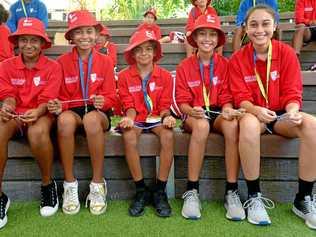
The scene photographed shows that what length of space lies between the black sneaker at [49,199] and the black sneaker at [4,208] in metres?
0.21

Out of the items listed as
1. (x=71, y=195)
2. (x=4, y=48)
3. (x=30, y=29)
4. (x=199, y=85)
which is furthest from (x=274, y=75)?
(x=4, y=48)

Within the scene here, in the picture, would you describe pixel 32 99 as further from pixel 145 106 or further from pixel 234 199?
pixel 234 199

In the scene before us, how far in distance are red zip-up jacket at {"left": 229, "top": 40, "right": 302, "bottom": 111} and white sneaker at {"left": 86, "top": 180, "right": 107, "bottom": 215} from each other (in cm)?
107

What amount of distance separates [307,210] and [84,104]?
160cm

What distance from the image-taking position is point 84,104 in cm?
290

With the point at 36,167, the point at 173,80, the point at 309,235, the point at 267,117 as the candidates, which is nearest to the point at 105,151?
the point at 36,167

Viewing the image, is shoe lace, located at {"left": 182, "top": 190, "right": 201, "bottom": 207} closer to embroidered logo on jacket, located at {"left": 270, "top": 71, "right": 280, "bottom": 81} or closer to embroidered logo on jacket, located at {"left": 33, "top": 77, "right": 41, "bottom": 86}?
embroidered logo on jacket, located at {"left": 270, "top": 71, "right": 280, "bottom": 81}

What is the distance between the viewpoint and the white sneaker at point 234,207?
2.55 metres

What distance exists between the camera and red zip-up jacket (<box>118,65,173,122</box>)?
2.91m

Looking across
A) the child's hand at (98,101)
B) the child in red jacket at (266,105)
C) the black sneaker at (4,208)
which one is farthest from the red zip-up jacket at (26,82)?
the child in red jacket at (266,105)

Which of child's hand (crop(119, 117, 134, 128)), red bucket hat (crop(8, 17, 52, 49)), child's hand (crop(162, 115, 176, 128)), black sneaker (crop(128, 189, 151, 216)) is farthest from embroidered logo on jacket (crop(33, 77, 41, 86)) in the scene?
black sneaker (crop(128, 189, 151, 216))

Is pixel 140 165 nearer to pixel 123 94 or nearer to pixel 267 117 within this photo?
pixel 123 94

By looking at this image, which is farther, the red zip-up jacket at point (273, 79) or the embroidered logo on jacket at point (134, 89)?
the embroidered logo on jacket at point (134, 89)

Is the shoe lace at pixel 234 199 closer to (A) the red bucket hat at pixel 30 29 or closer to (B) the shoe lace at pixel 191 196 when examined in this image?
(B) the shoe lace at pixel 191 196
